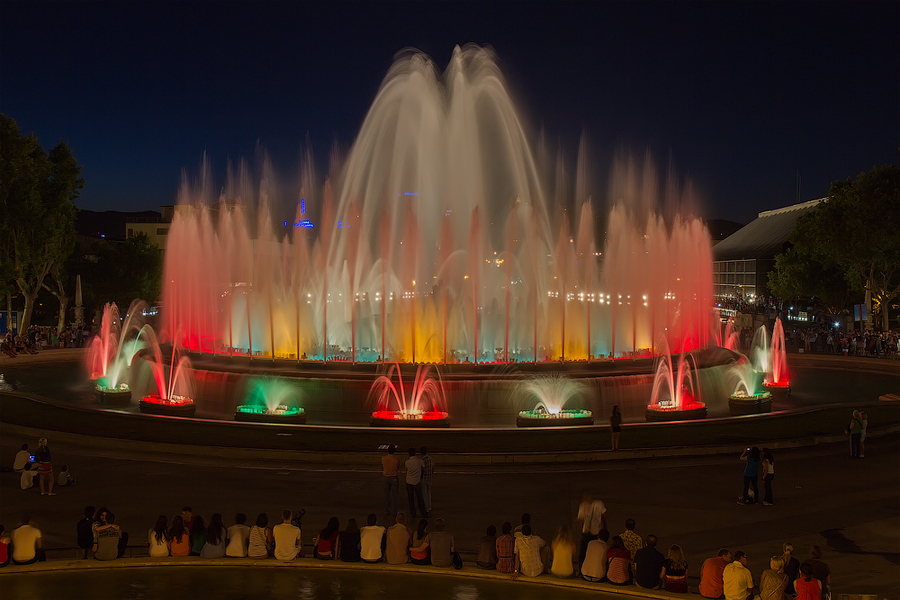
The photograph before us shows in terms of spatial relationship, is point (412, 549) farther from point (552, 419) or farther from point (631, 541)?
point (552, 419)

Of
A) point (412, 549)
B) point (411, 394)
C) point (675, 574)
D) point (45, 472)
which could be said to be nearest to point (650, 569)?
point (675, 574)

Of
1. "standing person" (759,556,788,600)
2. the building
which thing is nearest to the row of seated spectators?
"standing person" (759,556,788,600)

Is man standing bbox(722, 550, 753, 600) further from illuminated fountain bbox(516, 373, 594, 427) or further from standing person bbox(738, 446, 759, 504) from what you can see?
illuminated fountain bbox(516, 373, 594, 427)

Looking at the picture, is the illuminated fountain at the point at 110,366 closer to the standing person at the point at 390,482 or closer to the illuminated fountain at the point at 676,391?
the standing person at the point at 390,482

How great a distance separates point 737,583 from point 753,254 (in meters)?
89.0

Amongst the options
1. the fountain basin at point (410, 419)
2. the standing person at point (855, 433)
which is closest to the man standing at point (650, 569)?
the standing person at point (855, 433)

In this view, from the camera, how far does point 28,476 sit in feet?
48.4

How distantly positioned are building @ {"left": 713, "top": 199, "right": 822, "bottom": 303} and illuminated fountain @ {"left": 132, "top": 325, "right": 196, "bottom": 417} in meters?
73.5

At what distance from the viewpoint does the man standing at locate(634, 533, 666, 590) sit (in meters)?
9.84

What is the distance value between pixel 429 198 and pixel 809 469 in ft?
72.3

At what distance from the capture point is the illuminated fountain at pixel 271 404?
2120 cm

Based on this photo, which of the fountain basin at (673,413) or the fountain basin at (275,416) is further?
the fountain basin at (673,413)

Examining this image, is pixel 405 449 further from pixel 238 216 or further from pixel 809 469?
pixel 238 216

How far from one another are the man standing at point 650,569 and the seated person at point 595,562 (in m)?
0.42
